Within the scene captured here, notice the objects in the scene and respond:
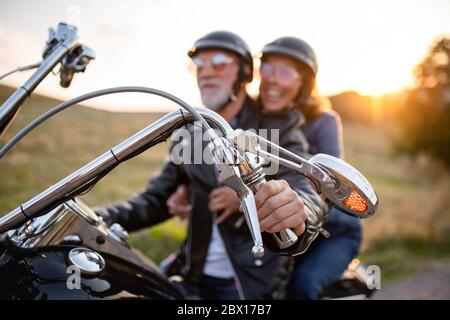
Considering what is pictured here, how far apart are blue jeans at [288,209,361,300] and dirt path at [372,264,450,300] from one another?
1.16 metres

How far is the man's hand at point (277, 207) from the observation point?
3.95 ft

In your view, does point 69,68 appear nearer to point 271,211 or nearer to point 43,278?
point 43,278

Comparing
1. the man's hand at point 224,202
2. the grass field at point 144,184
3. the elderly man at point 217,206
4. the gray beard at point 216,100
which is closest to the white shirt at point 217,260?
the elderly man at point 217,206

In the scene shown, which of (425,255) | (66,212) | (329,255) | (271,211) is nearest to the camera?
(271,211)

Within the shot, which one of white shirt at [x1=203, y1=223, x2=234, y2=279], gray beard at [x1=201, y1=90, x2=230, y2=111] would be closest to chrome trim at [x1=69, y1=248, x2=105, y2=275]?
white shirt at [x1=203, y1=223, x2=234, y2=279]

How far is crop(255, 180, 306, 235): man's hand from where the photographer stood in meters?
1.20

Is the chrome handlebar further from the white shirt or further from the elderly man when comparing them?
the white shirt

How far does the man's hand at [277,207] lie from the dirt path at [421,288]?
324 centimetres

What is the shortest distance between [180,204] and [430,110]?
49.2 ft

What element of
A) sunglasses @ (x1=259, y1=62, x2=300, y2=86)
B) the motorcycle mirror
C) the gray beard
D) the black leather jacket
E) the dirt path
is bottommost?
the dirt path

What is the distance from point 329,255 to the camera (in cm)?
289

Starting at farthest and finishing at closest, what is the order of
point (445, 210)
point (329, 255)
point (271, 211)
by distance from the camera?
point (445, 210) < point (329, 255) < point (271, 211)

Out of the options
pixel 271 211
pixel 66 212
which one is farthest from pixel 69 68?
pixel 271 211
